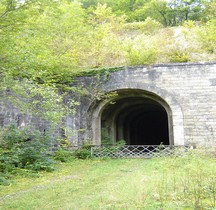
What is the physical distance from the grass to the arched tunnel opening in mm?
6837

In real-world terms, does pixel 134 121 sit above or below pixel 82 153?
above

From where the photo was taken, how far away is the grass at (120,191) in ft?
13.4

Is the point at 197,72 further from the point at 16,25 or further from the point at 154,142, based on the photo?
the point at 154,142

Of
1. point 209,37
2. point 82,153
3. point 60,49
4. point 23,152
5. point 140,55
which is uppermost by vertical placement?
point 209,37

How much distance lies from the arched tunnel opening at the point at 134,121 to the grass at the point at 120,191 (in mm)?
6837

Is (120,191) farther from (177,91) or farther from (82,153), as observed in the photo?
(177,91)

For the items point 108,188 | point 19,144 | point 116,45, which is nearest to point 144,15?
point 116,45

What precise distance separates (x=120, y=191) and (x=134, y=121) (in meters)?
16.6

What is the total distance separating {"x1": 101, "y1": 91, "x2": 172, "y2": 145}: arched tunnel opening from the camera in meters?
15.0

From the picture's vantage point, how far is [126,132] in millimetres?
19703

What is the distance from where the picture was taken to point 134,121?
2177 centimetres

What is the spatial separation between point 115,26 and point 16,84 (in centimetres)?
1875

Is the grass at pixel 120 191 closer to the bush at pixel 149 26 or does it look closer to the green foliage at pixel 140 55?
the green foliage at pixel 140 55

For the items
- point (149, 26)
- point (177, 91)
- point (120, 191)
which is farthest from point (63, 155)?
point (149, 26)
